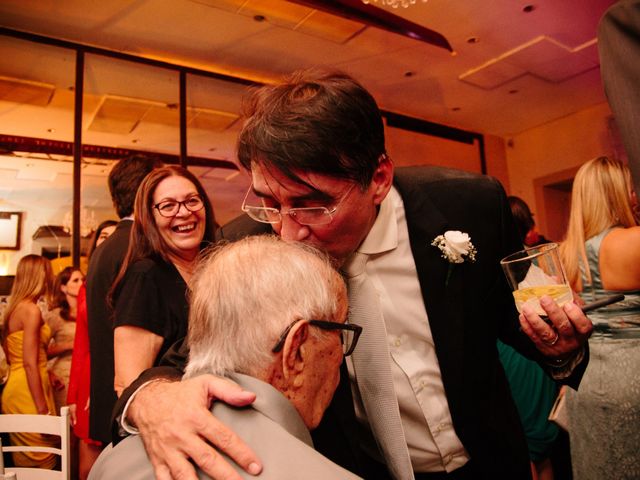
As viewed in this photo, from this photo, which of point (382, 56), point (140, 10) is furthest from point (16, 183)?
point (382, 56)

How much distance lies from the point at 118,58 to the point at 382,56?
286 cm

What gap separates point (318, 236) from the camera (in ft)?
4.27

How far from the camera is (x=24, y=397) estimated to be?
12.5ft

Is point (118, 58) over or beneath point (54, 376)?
over

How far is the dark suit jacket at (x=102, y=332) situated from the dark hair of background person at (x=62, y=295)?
2351 mm

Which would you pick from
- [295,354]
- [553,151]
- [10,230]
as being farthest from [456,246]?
[553,151]

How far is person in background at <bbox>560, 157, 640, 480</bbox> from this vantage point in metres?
2.42

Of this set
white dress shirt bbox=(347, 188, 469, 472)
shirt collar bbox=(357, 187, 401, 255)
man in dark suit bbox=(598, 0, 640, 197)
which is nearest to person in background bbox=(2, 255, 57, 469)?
white dress shirt bbox=(347, 188, 469, 472)

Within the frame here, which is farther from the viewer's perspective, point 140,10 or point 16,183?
point 16,183

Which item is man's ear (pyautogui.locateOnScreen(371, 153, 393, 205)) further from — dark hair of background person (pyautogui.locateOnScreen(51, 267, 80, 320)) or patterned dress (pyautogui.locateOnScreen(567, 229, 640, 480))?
dark hair of background person (pyautogui.locateOnScreen(51, 267, 80, 320))

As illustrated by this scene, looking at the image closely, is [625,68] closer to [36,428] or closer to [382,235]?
[382,235]

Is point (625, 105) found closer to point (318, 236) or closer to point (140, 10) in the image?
point (318, 236)

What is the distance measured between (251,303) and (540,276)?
714 millimetres

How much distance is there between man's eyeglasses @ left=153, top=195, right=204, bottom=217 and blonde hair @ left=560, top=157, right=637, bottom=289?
201 centimetres
